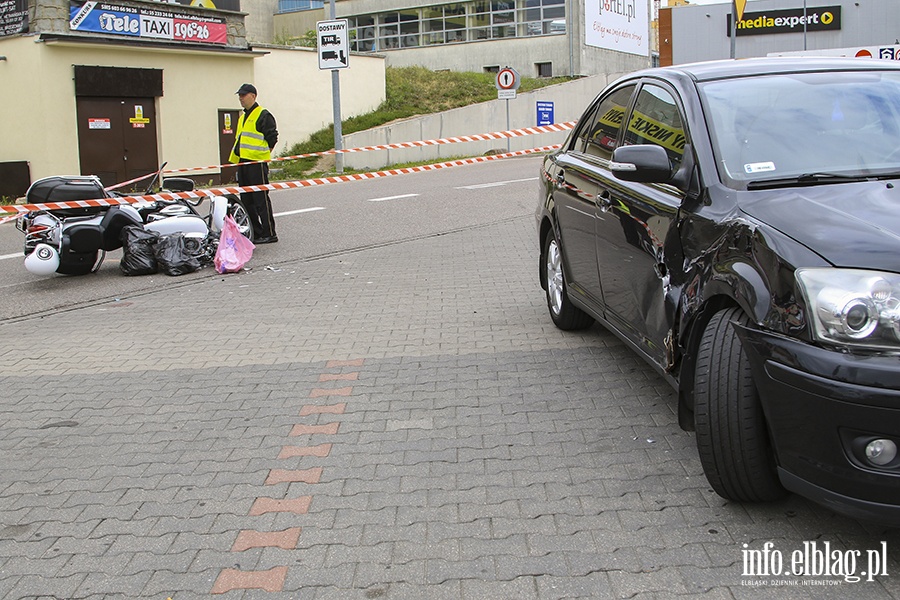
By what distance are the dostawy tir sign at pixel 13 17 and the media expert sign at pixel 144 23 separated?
3.56 ft

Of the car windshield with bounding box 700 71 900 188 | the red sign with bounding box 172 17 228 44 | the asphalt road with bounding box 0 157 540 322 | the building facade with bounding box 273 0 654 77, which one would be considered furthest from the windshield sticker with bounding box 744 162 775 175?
the building facade with bounding box 273 0 654 77

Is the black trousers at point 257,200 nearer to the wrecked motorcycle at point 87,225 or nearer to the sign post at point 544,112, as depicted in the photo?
the wrecked motorcycle at point 87,225

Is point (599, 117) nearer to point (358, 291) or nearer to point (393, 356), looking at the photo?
point (393, 356)

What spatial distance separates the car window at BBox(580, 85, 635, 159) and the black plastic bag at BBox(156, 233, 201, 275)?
208 inches

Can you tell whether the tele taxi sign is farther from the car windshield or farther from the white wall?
the car windshield

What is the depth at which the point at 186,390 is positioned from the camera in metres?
5.80

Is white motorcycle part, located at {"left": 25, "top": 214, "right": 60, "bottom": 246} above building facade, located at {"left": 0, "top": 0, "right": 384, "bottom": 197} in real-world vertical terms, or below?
below

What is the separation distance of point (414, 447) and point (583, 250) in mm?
1826

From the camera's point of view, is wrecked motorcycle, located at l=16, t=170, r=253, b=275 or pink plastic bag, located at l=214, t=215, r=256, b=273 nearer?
wrecked motorcycle, located at l=16, t=170, r=253, b=275

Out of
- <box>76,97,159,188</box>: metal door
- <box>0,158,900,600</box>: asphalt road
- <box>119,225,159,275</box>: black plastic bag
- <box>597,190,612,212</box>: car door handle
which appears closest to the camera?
<box>0,158,900,600</box>: asphalt road

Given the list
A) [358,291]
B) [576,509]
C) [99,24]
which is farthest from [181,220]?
[99,24]

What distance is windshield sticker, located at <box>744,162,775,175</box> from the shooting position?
409cm

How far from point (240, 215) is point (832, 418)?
31.8 feet

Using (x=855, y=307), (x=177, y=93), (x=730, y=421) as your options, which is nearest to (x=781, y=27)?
(x=177, y=93)
